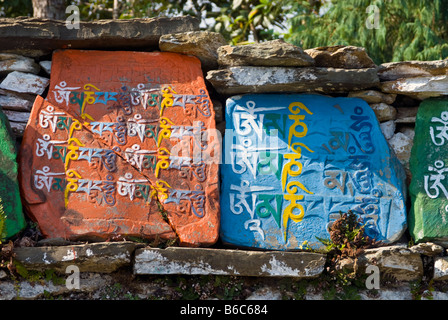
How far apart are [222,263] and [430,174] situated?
6.00 ft

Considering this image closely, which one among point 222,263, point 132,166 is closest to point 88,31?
point 132,166

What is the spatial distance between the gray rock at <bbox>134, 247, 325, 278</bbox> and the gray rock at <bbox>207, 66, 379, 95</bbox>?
4.51 ft

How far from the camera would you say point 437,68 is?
5691 mm

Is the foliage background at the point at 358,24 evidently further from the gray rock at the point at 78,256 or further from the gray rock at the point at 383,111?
the gray rock at the point at 78,256

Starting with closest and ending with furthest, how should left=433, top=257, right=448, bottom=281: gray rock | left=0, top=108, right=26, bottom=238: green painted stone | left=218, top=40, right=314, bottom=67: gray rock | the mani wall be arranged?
left=0, top=108, right=26, bottom=238: green painted stone
left=433, top=257, right=448, bottom=281: gray rock
the mani wall
left=218, top=40, right=314, bottom=67: gray rock

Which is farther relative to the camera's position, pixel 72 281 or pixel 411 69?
pixel 411 69

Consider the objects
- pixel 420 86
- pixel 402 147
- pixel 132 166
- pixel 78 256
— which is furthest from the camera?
pixel 402 147

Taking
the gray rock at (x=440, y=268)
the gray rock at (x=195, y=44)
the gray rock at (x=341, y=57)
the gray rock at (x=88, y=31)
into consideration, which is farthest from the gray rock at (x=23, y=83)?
the gray rock at (x=440, y=268)

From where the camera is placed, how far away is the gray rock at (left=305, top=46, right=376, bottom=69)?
5.79 meters

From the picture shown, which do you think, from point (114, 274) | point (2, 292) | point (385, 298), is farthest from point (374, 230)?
point (2, 292)

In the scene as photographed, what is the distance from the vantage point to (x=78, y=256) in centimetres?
521

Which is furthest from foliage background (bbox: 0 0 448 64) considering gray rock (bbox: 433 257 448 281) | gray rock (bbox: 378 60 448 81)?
gray rock (bbox: 433 257 448 281)

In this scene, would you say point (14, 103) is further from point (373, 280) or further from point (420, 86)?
point (420, 86)

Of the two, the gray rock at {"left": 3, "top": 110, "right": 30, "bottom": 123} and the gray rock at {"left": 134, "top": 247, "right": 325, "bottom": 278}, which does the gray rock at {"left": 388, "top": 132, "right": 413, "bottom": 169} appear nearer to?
the gray rock at {"left": 134, "top": 247, "right": 325, "bottom": 278}
